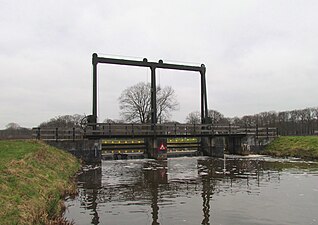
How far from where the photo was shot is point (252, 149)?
94.7 ft

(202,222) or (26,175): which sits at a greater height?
(26,175)

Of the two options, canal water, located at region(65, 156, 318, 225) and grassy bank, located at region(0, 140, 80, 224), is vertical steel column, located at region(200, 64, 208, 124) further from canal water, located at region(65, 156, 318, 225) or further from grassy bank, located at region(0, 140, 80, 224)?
grassy bank, located at region(0, 140, 80, 224)

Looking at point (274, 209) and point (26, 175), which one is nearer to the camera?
point (274, 209)

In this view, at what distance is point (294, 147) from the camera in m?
26.1

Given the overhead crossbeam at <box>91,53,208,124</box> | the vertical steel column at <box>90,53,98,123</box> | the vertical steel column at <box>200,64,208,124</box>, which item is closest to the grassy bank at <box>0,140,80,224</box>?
the vertical steel column at <box>90,53,98,123</box>

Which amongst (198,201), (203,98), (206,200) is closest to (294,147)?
(203,98)

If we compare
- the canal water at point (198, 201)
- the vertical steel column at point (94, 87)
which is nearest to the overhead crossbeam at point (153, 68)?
the vertical steel column at point (94, 87)

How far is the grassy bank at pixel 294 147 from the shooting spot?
2408 centimetres

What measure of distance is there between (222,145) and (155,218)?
20.5 m

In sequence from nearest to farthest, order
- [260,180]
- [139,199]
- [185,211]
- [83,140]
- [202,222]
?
[202,222]
[185,211]
[139,199]
[260,180]
[83,140]

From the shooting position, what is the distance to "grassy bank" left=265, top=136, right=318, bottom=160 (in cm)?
2408

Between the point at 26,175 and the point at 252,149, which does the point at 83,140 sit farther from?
the point at 252,149

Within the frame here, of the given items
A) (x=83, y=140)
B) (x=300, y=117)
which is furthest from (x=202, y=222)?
(x=300, y=117)

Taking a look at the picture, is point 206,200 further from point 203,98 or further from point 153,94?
point 203,98
